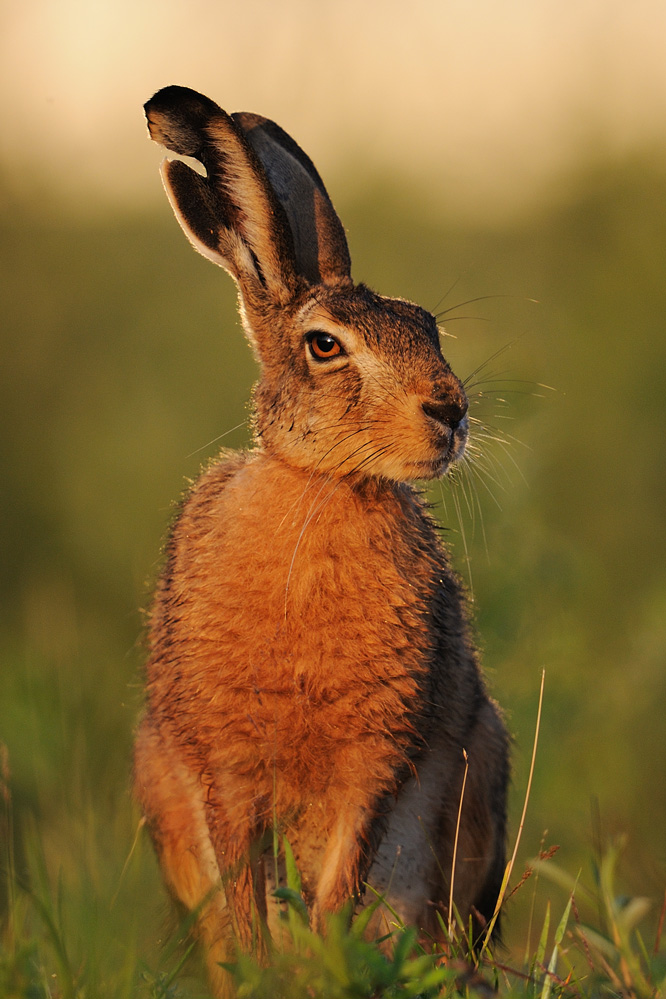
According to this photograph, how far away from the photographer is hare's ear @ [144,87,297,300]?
12.9 ft

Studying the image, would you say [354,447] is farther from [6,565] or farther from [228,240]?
[6,565]

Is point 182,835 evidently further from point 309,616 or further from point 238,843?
point 309,616

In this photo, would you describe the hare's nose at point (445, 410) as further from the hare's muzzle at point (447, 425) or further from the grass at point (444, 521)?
the grass at point (444, 521)

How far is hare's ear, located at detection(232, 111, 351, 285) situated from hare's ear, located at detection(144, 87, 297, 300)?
0.13 m

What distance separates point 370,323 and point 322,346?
21 cm

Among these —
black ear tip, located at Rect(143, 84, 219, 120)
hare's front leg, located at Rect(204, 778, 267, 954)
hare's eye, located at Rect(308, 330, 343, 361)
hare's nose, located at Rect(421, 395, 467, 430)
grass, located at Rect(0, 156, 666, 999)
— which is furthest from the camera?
hare's eye, located at Rect(308, 330, 343, 361)

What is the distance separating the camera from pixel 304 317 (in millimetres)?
4125

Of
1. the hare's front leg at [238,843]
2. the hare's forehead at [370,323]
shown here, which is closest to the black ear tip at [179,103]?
the hare's forehead at [370,323]

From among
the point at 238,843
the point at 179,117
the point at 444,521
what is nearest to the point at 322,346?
the point at 179,117

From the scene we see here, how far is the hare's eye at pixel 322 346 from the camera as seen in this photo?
13.1 feet

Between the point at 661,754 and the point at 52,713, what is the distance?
3.78 m

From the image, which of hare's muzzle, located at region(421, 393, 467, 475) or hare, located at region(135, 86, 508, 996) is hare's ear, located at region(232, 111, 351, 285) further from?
hare's muzzle, located at region(421, 393, 467, 475)

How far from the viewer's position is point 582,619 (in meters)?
7.38

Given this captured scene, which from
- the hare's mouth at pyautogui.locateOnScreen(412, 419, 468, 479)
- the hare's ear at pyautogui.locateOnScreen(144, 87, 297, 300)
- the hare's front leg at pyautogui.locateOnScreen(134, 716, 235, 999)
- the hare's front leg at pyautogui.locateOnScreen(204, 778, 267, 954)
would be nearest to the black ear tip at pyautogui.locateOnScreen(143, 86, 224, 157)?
the hare's ear at pyautogui.locateOnScreen(144, 87, 297, 300)
